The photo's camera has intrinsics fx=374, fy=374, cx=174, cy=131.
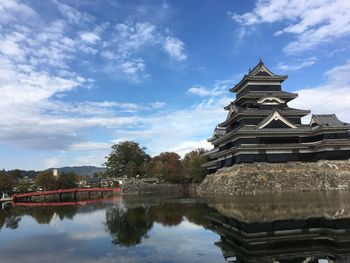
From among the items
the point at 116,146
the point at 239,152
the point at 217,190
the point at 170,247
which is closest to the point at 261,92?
the point at 239,152

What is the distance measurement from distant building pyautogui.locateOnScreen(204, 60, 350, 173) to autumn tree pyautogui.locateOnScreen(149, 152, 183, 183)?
25.8 meters

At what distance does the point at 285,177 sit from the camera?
139 feet

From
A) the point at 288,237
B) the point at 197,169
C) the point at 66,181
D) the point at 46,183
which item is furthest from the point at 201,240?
the point at 66,181

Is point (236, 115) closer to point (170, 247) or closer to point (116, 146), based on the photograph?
point (170, 247)

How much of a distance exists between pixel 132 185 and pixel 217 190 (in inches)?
1182

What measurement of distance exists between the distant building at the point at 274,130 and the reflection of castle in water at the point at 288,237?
969 inches

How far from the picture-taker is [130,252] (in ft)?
45.4

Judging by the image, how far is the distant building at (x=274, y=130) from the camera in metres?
45.5

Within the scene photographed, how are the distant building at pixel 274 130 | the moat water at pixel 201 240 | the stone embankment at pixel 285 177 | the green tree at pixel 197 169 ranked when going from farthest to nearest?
the green tree at pixel 197 169
the distant building at pixel 274 130
the stone embankment at pixel 285 177
the moat water at pixel 201 240

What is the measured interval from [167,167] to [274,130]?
35.5 meters

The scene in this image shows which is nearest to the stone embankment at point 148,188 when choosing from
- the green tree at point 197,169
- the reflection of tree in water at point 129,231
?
→ the green tree at point 197,169

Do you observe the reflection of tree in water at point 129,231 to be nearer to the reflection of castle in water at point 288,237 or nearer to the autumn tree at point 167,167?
the reflection of castle in water at point 288,237

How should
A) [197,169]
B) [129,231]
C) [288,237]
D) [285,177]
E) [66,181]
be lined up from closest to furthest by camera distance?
[288,237], [129,231], [285,177], [197,169], [66,181]

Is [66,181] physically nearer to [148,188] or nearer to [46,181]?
[46,181]
